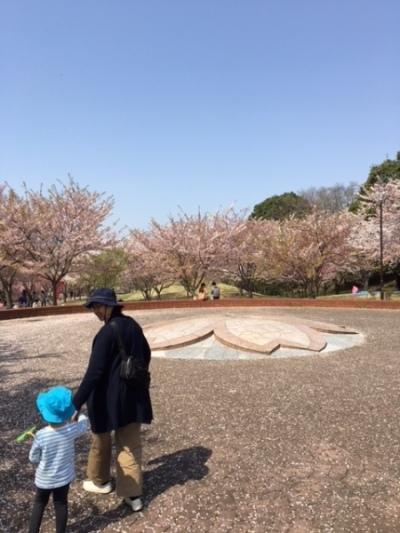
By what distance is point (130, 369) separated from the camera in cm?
338

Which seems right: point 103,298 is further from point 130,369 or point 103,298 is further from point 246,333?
point 246,333

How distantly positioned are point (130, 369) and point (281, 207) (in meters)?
52.8

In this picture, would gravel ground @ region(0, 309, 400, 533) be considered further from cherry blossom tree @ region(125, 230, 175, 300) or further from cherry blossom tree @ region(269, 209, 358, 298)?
cherry blossom tree @ region(125, 230, 175, 300)

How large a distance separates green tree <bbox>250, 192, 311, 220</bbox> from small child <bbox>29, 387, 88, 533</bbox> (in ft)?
164

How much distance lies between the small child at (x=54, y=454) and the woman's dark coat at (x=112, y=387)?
0.36 meters

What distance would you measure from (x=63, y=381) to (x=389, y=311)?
1644 cm

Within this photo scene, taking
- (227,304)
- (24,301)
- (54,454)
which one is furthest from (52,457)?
(24,301)

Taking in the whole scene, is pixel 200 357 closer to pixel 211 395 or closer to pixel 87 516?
pixel 211 395

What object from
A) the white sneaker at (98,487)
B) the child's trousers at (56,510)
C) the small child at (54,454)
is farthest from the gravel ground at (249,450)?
the small child at (54,454)

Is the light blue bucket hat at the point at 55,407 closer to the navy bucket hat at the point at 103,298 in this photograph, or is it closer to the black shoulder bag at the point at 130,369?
the black shoulder bag at the point at 130,369

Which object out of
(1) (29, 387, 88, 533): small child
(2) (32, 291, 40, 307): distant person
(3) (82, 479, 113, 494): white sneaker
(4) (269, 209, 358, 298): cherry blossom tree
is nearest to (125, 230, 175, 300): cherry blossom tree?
(4) (269, 209, 358, 298): cherry blossom tree

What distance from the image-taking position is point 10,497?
379cm

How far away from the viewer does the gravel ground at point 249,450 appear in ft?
11.4

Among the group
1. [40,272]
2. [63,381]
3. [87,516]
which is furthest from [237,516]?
[40,272]
